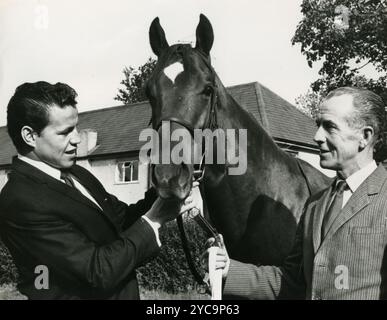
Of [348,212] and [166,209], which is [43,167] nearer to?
[166,209]

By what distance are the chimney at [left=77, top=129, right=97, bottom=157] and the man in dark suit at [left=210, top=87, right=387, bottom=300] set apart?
73.1 ft

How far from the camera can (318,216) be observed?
2.62 m

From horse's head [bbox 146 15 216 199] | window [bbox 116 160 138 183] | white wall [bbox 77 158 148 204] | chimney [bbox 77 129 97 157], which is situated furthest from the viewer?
chimney [bbox 77 129 97 157]

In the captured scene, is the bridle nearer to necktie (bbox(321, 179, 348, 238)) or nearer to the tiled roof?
necktie (bbox(321, 179, 348, 238))

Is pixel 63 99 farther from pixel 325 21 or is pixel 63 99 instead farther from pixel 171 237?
pixel 171 237

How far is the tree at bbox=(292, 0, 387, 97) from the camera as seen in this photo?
6.02 m

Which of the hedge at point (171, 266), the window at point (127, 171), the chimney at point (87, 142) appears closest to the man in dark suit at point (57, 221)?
the hedge at point (171, 266)

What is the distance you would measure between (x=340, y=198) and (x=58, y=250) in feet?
4.83

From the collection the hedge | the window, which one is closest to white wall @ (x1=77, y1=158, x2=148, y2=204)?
the window

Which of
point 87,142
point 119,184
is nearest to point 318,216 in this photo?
point 119,184

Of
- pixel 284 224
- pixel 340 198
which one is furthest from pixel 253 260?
pixel 340 198

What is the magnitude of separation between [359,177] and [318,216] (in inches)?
11.7

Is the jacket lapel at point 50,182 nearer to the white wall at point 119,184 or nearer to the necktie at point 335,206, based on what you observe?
the necktie at point 335,206

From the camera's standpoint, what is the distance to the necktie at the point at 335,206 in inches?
101
